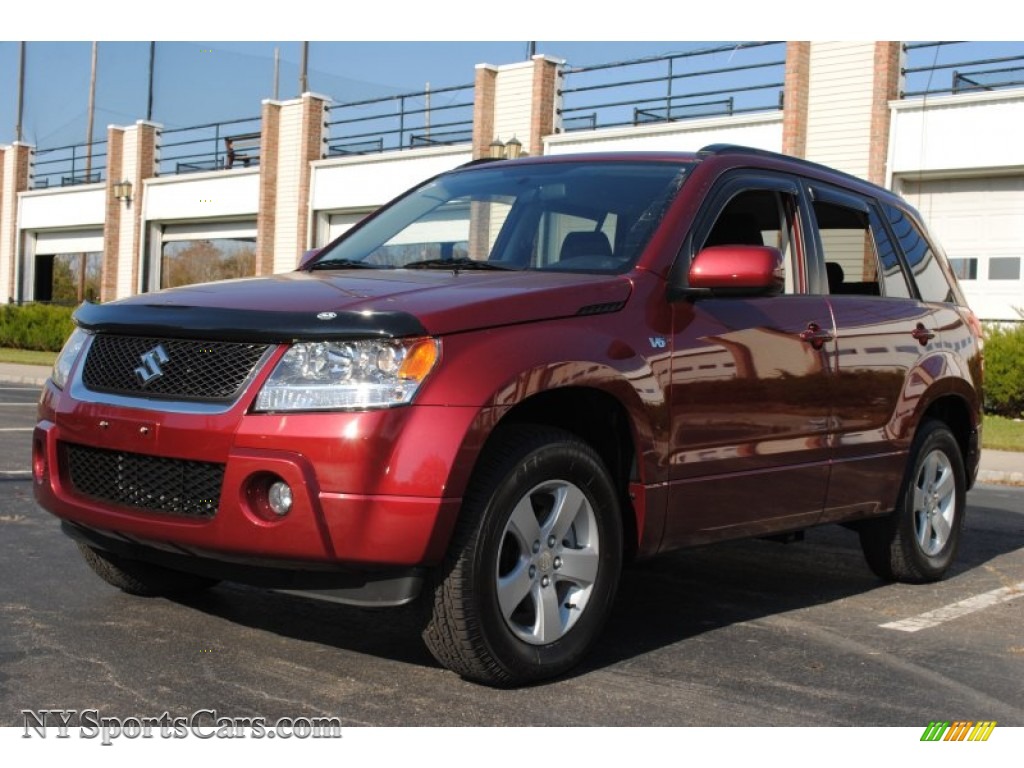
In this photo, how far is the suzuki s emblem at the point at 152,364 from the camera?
171 inches

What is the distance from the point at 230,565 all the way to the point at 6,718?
803mm

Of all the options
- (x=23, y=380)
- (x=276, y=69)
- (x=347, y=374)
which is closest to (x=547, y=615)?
(x=347, y=374)

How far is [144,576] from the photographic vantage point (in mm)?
5328

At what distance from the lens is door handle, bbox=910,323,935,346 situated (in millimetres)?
6391

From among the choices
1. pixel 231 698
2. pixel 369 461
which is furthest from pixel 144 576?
pixel 369 461

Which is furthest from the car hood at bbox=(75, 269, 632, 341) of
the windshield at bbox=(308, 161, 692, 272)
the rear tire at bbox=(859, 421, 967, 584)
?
the rear tire at bbox=(859, 421, 967, 584)

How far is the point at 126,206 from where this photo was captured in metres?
42.5

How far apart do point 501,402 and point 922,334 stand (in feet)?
9.98

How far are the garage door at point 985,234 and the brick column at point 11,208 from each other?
34.8m

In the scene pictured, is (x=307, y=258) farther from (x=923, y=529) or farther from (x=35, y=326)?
(x=35, y=326)

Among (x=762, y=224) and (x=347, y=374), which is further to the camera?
(x=762, y=224)

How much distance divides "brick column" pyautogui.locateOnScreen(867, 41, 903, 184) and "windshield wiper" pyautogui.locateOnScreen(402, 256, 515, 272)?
19.7 m

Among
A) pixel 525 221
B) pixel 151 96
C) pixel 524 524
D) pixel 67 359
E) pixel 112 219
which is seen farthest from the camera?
pixel 151 96

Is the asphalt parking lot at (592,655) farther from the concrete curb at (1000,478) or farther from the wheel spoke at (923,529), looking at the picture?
the concrete curb at (1000,478)
